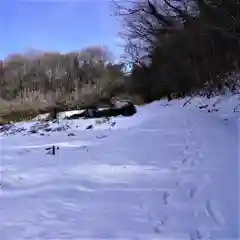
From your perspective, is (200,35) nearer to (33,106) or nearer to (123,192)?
(123,192)

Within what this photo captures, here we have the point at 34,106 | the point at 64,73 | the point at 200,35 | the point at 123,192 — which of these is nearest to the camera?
the point at 123,192

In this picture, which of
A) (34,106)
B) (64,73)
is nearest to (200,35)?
(34,106)

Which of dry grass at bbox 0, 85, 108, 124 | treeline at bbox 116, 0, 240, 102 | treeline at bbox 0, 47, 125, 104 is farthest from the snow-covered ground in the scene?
treeline at bbox 0, 47, 125, 104

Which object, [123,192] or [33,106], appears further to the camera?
[33,106]

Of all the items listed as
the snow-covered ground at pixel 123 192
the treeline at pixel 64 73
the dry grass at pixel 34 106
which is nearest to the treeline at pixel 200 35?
the snow-covered ground at pixel 123 192

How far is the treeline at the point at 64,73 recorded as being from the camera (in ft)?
121

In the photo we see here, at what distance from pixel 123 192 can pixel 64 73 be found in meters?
39.9

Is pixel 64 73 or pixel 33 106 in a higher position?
pixel 64 73

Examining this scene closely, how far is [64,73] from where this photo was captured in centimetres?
4316

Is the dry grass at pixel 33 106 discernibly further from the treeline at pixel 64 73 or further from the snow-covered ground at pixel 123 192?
the snow-covered ground at pixel 123 192

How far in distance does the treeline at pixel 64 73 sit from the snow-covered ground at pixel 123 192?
88.1 feet

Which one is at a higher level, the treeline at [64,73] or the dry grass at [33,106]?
the treeline at [64,73]

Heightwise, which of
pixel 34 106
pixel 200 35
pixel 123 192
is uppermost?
pixel 200 35

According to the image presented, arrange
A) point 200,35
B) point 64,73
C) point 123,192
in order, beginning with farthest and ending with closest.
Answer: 1. point 64,73
2. point 200,35
3. point 123,192
